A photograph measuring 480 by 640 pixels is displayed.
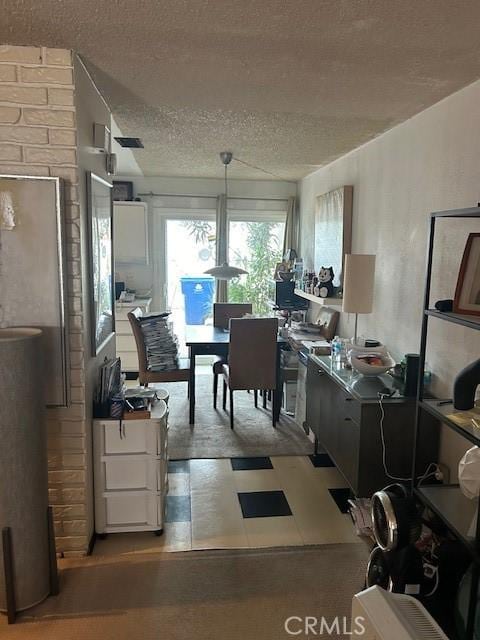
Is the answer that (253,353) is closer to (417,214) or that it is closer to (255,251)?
(417,214)

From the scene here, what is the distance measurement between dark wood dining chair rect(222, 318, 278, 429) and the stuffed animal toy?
1.68ft

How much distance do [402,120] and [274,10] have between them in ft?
5.44

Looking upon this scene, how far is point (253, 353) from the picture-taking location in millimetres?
4141

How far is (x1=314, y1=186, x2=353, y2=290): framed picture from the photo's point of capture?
4.06m

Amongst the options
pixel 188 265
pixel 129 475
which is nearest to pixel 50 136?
pixel 129 475

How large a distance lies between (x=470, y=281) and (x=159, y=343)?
2.87 metres

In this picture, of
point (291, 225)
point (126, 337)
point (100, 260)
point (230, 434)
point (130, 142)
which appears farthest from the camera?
point (291, 225)

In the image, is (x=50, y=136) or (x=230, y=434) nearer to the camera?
(x=50, y=136)

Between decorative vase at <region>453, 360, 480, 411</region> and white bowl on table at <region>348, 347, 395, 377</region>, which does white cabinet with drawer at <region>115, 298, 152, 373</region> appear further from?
decorative vase at <region>453, 360, 480, 411</region>

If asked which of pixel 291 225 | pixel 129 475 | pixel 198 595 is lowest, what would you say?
pixel 198 595

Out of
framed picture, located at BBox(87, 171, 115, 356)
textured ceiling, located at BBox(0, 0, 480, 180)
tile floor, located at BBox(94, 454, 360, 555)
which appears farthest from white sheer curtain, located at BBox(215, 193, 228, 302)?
framed picture, located at BBox(87, 171, 115, 356)

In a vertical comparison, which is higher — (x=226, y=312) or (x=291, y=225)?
(x=291, y=225)

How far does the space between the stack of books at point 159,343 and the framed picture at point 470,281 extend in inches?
110

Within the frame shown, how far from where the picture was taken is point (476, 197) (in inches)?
92.6
